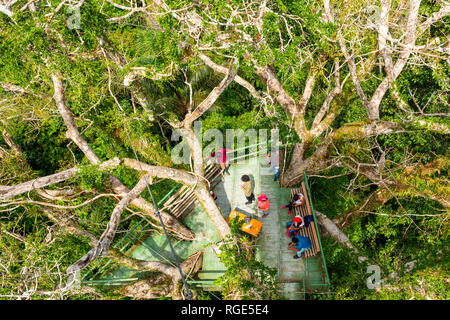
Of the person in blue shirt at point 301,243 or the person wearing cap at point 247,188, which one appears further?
the person wearing cap at point 247,188

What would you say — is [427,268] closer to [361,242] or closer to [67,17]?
[361,242]

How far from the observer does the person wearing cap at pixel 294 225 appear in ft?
32.2

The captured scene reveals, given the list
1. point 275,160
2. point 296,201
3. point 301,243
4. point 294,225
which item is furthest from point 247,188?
point 301,243

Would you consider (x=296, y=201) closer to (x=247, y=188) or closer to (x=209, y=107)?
(x=247, y=188)

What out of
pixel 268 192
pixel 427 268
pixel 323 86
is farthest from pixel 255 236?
pixel 323 86

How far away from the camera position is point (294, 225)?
1007 cm

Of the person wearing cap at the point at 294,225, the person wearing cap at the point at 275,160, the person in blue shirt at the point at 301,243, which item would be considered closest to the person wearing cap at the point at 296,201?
the person wearing cap at the point at 294,225

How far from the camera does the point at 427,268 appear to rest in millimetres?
9164

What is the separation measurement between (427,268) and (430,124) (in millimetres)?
4418

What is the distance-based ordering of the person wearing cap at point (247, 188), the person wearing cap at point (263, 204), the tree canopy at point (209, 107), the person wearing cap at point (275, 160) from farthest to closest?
the person wearing cap at point (275, 160) → the person wearing cap at point (263, 204) → the person wearing cap at point (247, 188) → the tree canopy at point (209, 107)

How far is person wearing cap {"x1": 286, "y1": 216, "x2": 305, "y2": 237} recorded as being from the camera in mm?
9812

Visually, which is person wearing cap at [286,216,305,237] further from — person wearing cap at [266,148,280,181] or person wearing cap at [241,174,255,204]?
person wearing cap at [266,148,280,181]

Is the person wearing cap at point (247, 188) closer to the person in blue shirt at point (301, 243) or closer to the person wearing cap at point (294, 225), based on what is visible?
the person wearing cap at point (294, 225)

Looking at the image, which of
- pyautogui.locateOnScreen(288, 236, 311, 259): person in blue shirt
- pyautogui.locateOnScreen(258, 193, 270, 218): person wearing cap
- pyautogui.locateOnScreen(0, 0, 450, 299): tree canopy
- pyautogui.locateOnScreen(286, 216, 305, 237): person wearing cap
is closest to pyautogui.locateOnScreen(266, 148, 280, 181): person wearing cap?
pyautogui.locateOnScreen(0, 0, 450, 299): tree canopy
